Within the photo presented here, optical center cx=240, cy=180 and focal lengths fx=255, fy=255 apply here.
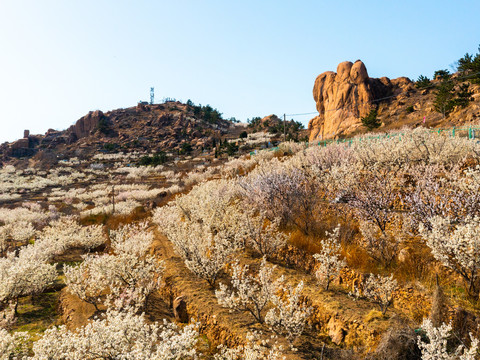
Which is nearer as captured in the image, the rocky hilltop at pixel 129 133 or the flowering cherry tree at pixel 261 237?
the flowering cherry tree at pixel 261 237

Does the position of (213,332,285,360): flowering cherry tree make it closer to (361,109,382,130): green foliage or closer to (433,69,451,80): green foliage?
(361,109,382,130): green foliage

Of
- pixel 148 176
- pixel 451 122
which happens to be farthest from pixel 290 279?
pixel 148 176

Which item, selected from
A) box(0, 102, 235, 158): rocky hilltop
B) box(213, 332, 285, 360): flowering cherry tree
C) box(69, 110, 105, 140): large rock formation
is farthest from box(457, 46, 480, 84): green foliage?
box(69, 110, 105, 140): large rock formation

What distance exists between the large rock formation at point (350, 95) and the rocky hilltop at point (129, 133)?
35233 mm

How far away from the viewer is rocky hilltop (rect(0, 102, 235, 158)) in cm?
8219

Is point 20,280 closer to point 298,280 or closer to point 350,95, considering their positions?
point 298,280

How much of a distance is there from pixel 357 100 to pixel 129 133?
77.9 m

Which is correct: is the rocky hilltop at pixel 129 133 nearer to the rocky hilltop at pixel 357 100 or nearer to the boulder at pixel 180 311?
the rocky hilltop at pixel 357 100

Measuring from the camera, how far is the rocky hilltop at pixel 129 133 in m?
82.2

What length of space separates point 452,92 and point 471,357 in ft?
159

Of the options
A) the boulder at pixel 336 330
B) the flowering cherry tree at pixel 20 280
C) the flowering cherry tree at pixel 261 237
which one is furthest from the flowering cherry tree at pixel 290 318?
the flowering cherry tree at pixel 20 280

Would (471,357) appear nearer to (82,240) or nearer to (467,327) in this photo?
(467,327)

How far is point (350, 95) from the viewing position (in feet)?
187

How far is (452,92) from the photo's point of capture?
3862 cm
